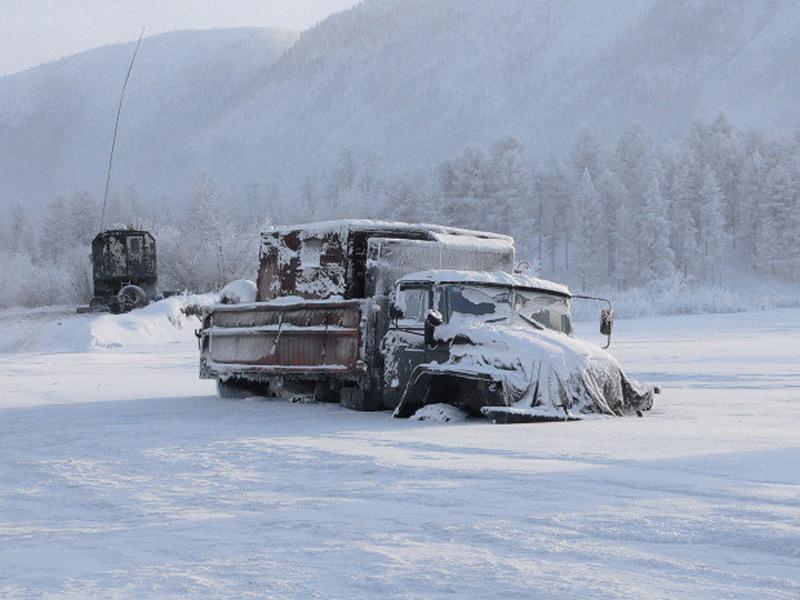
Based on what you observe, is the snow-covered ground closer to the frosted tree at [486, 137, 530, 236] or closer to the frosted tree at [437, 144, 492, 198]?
the frosted tree at [486, 137, 530, 236]

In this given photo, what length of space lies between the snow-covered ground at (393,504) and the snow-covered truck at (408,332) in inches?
23.5

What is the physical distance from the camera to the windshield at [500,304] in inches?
477

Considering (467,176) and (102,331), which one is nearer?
(102,331)

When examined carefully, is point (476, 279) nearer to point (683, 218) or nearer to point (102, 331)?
point (102, 331)

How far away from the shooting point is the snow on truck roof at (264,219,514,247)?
45.2ft

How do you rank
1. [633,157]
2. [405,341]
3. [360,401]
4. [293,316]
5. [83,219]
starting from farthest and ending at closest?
1. [83,219]
2. [633,157]
3. [293,316]
4. [360,401]
5. [405,341]

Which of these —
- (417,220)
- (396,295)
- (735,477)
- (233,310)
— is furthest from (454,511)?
(417,220)

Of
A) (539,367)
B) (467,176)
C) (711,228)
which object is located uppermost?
(467,176)

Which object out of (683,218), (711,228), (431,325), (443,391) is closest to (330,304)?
(431,325)

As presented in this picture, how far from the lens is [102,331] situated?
3042 cm

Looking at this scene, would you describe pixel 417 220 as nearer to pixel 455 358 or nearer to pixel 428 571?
pixel 455 358

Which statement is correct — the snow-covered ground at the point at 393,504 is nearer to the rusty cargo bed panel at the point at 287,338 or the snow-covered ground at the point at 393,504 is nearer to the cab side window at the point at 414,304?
the rusty cargo bed panel at the point at 287,338

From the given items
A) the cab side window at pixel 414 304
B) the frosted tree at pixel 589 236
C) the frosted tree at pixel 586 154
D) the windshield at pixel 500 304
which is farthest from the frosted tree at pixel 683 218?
the cab side window at pixel 414 304

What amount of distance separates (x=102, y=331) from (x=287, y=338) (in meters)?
18.3
